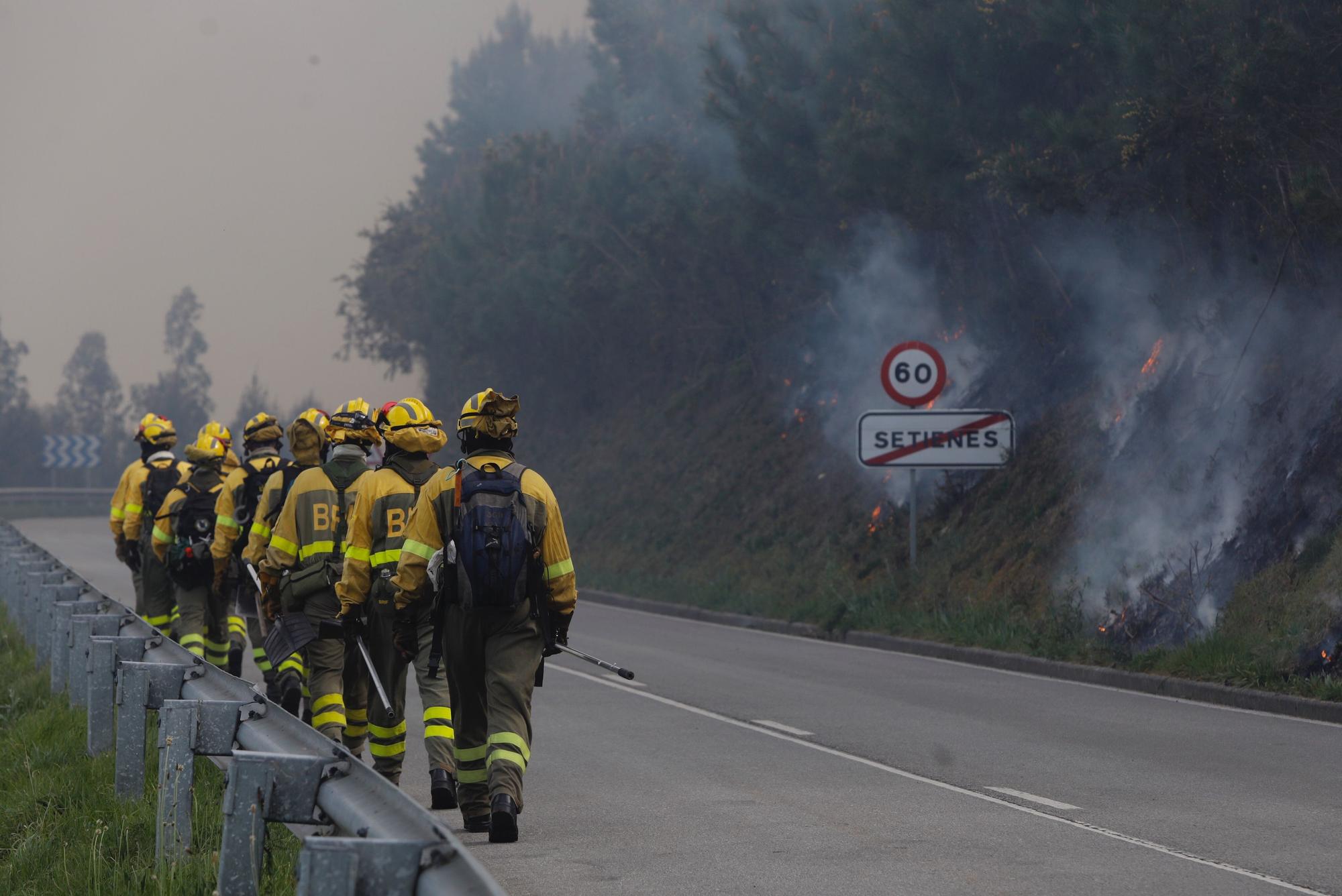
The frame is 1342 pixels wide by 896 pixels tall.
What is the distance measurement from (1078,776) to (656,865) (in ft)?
11.5

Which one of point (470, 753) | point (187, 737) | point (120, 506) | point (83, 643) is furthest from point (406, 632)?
point (120, 506)

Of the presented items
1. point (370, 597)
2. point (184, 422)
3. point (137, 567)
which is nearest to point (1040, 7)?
point (137, 567)

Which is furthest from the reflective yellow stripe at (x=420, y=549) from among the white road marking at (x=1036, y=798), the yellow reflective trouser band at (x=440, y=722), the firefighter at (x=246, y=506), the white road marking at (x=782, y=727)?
the white road marking at (x=782, y=727)

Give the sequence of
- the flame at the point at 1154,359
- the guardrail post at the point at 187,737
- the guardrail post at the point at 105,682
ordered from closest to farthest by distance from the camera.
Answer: the guardrail post at the point at 187,737 < the guardrail post at the point at 105,682 < the flame at the point at 1154,359

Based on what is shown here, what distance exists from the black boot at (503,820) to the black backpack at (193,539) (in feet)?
19.6

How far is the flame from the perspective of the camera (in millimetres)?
21688

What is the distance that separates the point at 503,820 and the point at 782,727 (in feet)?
16.5

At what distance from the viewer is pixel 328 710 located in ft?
30.7

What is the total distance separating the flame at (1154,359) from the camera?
2169 cm

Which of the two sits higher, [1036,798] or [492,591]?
[492,591]

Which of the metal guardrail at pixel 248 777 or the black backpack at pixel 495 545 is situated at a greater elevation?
the black backpack at pixel 495 545

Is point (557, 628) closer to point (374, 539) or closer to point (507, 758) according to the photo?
point (507, 758)

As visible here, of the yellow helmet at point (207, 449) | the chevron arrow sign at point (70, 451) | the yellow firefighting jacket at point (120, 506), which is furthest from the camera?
the chevron arrow sign at point (70, 451)

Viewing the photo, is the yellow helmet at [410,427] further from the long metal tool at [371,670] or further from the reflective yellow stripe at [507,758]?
the reflective yellow stripe at [507,758]
